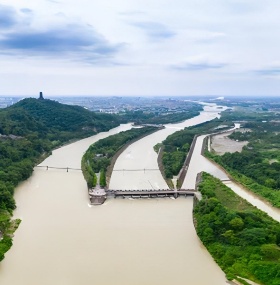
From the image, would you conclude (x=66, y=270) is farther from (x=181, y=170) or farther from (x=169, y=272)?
(x=181, y=170)

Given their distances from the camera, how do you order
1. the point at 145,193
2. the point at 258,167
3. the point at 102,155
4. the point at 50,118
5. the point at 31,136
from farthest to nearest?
the point at 50,118
the point at 31,136
the point at 102,155
the point at 258,167
the point at 145,193

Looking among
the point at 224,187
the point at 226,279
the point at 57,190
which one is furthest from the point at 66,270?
the point at 224,187

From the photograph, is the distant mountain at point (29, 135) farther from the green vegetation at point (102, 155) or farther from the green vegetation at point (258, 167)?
the green vegetation at point (258, 167)

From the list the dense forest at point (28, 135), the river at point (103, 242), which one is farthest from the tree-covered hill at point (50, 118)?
the river at point (103, 242)

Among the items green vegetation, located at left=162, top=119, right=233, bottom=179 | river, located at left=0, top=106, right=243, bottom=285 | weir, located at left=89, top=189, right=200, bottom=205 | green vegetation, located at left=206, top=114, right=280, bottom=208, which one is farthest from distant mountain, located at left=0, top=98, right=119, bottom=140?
green vegetation, located at left=206, top=114, right=280, bottom=208

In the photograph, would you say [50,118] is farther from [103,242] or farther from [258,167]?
[103,242]

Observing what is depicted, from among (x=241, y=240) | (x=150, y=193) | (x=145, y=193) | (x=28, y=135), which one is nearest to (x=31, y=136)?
(x=28, y=135)
